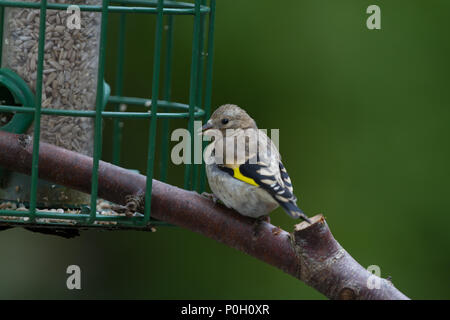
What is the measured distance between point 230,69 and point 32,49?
2.48 m

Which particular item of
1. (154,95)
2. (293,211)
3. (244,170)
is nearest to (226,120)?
(244,170)

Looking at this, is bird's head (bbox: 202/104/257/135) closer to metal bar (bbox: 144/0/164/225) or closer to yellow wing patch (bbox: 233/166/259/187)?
yellow wing patch (bbox: 233/166/259/187)

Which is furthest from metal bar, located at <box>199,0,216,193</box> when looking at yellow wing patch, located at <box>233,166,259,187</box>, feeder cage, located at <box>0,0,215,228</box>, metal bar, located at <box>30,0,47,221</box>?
metal bar, located at <box>30,0,47,221</box>

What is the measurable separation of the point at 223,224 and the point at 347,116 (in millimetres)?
3162

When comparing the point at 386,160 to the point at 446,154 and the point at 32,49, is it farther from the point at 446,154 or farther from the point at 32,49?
the point at 32,49

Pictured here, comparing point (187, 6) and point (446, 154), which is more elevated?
point (187, 6)

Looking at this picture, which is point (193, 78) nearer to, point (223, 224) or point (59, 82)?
point (223, 224)

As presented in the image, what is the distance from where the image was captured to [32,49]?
20.5 feet

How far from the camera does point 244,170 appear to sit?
580cm

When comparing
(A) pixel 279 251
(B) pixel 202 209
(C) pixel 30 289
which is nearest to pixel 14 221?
(B) pixel 202 209

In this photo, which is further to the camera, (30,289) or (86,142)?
(30,289)

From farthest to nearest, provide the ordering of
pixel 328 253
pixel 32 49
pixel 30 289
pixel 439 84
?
pixel 30 289 → pixel 439 84 → pixel 32 49 → pixel 328 253

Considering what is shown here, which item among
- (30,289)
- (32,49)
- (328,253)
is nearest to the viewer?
(328,253)

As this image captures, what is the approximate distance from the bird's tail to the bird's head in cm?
105
